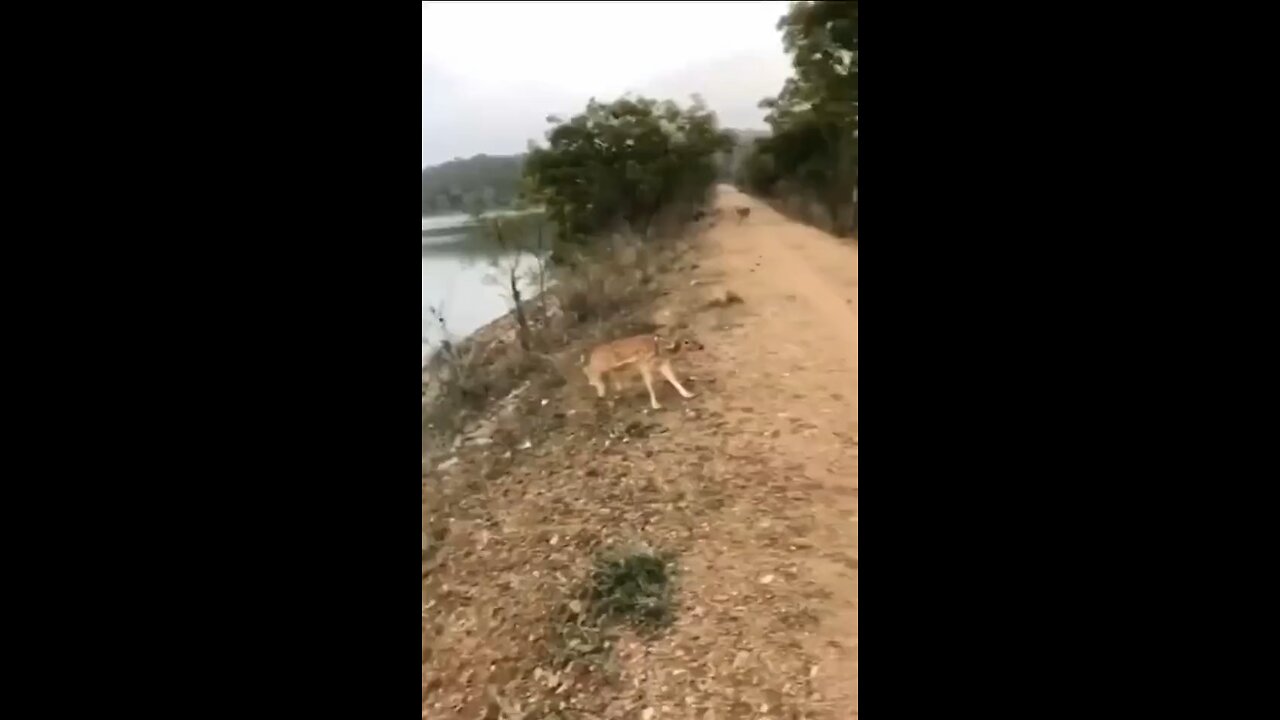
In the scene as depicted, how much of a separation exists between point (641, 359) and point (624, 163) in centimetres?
26

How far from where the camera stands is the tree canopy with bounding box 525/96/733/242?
1.07 m

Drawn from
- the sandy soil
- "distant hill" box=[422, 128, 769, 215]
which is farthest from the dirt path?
"distant hill" box=[422, 128, 769, 215]

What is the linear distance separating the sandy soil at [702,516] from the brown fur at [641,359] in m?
0.01

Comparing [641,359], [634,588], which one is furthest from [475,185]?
[634,588]

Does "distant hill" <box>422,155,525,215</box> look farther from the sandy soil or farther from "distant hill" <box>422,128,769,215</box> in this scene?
the sandy soil

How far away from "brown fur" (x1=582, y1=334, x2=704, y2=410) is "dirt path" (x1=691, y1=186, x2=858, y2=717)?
0.16 ft

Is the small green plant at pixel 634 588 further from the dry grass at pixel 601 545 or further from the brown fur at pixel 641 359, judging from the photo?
the brown fur at pixel 641 359

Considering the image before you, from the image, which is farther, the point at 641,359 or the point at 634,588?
the point at 641,359

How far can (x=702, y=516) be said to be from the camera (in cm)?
106

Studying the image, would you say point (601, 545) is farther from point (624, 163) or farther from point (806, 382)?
point (624, 163)
